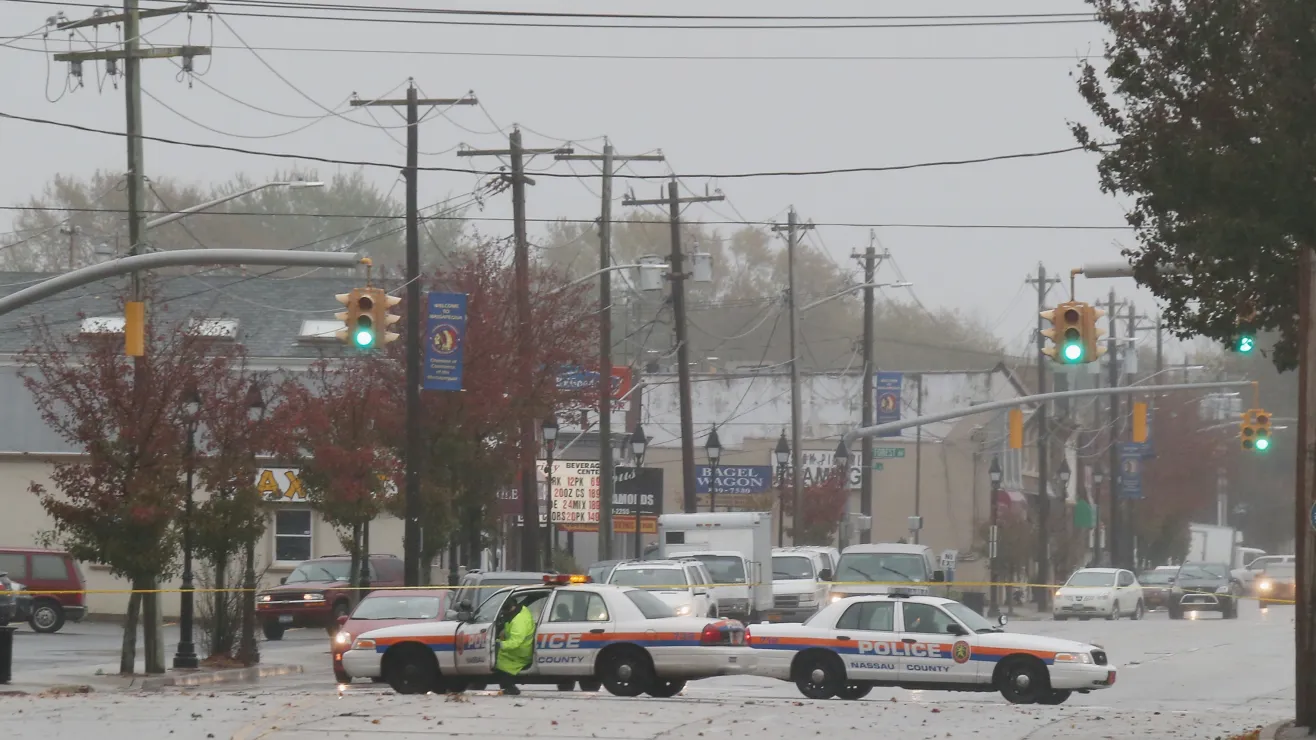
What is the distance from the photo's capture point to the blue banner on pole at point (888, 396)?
6262cm

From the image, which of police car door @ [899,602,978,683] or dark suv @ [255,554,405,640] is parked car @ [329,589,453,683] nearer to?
police car door @ [899,602,978,683]

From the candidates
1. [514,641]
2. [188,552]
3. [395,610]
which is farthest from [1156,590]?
[514,641]

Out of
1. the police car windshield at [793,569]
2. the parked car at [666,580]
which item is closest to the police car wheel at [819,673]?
the parked car at [666,580]

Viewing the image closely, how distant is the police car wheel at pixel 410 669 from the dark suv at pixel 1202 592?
3477 centimetres

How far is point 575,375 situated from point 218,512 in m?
17.1

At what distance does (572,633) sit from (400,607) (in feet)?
18.1

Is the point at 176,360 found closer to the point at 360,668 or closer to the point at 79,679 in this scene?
the point at 79,679

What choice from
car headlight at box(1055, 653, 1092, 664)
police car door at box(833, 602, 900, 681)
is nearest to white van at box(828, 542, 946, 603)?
police car door at box(833, 602, 900, 681)

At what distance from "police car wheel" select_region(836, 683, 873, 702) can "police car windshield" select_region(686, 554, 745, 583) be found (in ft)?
52.3

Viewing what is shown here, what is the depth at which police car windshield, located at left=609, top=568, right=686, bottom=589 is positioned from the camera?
107 ft

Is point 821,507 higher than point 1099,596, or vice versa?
point 821,507

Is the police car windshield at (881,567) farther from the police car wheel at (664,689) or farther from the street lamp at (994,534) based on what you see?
the police car wheel at (664,689)

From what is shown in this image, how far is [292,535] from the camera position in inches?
1874

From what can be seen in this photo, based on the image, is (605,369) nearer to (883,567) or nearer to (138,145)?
(883,567)
